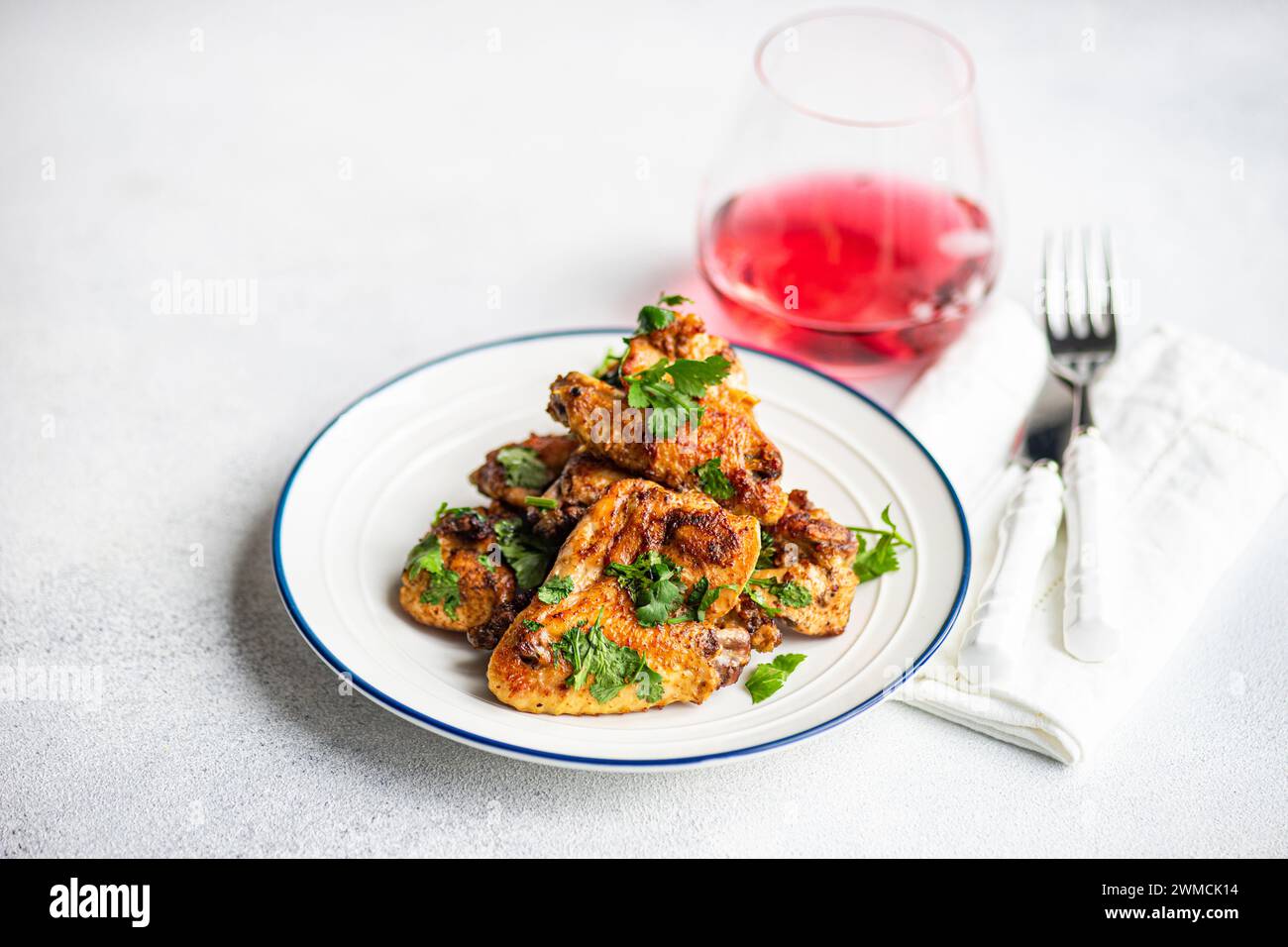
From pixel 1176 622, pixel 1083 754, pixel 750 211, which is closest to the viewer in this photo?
pixel 1083 754

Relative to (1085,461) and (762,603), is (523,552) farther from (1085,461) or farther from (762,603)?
(1085,461)

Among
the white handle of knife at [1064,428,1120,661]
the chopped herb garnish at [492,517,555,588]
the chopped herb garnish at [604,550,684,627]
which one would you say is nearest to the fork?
the white handle of knife at [1064,428,1120,661]

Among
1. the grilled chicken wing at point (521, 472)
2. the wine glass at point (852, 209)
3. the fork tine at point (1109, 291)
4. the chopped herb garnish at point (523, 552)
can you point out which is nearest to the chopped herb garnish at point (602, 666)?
the chopped herb garnish at point (523, 552)

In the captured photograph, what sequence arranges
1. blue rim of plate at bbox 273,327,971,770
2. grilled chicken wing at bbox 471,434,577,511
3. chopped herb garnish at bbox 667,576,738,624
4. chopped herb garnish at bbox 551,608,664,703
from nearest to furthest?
blue rim of plate at bbox 273,327,971,770
chopped herb garnish at bbox 551,608,664,703
chopped herb garnish at bbox 667,576,738,624
grilled chicken wing at bbox 471,434,577,511

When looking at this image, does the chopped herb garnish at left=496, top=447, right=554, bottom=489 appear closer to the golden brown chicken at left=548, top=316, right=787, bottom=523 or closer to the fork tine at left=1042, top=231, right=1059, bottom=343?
the golden brown chicken at left=548, top=316, right=787, bottom=523

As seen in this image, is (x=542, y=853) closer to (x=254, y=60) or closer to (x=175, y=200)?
(x=175, y=200)

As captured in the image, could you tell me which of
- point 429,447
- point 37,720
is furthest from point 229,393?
point 37,720
